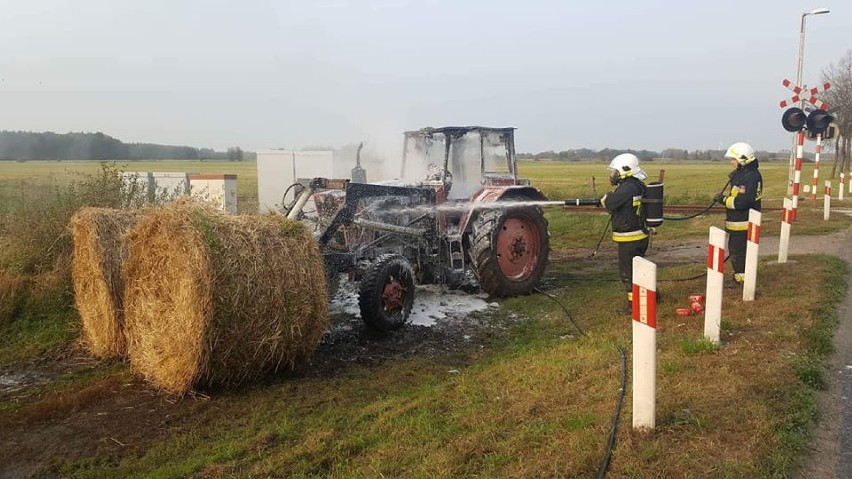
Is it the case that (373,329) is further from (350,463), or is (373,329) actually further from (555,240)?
(555,240)

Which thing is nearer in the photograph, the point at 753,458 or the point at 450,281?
the point at 753,458

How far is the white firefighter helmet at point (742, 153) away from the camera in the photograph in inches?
299

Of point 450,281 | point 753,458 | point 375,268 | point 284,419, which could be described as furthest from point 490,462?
point 450,281

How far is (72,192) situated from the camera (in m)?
8.85

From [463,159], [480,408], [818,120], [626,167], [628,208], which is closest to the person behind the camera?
[480,408]

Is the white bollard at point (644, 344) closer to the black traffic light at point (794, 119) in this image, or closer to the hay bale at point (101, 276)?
the hay bale at point (101, 276)

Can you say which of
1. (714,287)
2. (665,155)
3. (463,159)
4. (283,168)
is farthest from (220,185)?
(665,155)

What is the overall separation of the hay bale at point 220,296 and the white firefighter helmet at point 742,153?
5.28 metres

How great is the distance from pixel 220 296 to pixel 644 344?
307 centimetres

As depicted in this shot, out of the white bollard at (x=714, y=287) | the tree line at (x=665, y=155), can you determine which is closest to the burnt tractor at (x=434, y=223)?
the white bollard at (x=714, y=287)

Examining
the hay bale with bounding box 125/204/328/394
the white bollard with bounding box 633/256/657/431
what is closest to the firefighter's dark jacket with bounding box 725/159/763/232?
the white bollard with bounding box 633/256/657/431

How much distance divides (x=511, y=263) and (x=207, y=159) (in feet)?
139

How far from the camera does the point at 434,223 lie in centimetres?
829

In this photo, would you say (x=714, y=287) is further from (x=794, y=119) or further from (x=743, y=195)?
(x=794, y=119)
